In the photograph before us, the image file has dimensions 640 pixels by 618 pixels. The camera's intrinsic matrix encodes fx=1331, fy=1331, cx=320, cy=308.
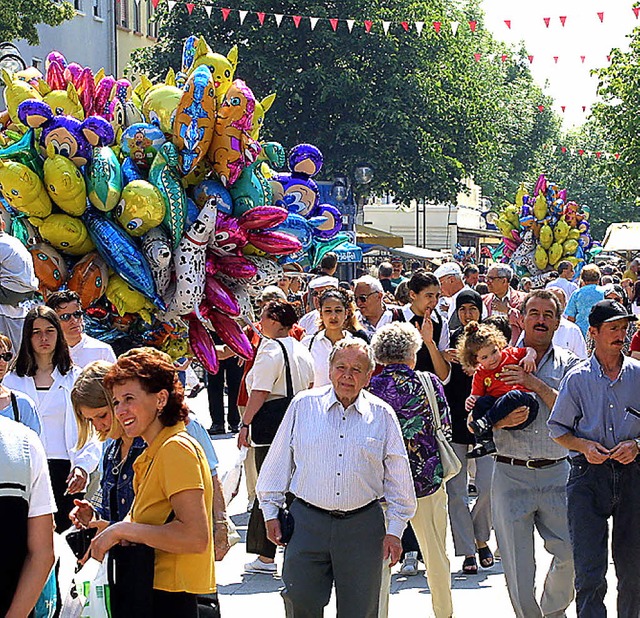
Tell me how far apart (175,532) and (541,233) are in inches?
758

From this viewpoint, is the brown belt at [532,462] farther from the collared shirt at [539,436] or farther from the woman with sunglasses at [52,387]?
the woman with sunglasses at [52,387]

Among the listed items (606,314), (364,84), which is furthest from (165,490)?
(364,84)

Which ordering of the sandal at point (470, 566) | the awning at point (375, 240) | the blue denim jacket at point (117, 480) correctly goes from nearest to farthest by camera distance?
1. the blue denim jacket at point (117, 480)
2. the sandal at point (470, 566)
3. the awning at point (375, 240)

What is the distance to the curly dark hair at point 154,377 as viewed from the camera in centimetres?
470

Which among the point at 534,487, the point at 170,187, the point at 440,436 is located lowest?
the point at 534,487

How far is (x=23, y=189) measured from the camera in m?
8.86

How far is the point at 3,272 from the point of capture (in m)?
8.03

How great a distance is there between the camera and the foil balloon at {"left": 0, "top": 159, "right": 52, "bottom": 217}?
8828mm

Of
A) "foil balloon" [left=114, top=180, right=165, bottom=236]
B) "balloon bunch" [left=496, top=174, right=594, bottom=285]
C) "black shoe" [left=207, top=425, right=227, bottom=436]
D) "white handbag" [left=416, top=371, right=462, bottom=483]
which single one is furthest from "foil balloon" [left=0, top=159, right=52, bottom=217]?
"balloon bunch" [left=496, top=174, right=594, bottom=285]

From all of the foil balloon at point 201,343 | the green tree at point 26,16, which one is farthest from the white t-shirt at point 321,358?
the green tree at point 26,16

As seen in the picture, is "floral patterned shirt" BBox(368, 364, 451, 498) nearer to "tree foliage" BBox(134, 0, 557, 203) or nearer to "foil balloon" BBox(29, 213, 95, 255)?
"foil balloon" BBox(29, 213, 95, 255)

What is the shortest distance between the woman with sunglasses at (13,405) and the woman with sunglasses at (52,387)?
966mm

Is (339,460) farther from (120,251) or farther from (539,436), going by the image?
(120,251)

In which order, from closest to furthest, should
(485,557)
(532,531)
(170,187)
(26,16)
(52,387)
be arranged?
(52,387) < (532,531) < (485,557) < (170,187) < (26,16)
